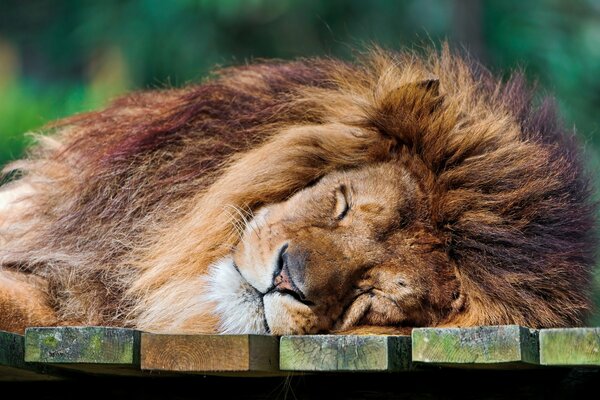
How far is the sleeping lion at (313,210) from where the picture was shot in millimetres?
3396

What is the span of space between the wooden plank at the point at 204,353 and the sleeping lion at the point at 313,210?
15.1 inches

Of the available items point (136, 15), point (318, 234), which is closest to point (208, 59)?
point (136, 15)

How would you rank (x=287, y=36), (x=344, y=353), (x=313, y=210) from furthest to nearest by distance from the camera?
(x=287, y=36), (x=313, y=210), (x=344, y=353)

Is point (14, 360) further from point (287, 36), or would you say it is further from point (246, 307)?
point (287, 36)

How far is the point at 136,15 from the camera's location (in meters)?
14.8

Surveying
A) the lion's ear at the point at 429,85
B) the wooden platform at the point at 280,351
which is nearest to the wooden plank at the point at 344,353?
the wooden platform at the point at 280,351

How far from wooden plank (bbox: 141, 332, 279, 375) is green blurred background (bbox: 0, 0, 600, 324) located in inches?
419

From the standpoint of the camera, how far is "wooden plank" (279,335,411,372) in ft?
9.14

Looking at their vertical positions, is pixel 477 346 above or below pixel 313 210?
below

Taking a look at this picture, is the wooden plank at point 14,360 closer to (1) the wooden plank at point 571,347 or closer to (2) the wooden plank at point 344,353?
(2) the wooden plank at point 344,353

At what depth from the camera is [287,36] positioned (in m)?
14.6

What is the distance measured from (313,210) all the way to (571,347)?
1077 millimetres

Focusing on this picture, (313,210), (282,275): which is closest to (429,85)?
(313,210)

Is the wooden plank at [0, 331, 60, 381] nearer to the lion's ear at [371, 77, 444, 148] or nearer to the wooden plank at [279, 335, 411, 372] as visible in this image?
the wooden plank at [279, 335, 411, 372]
